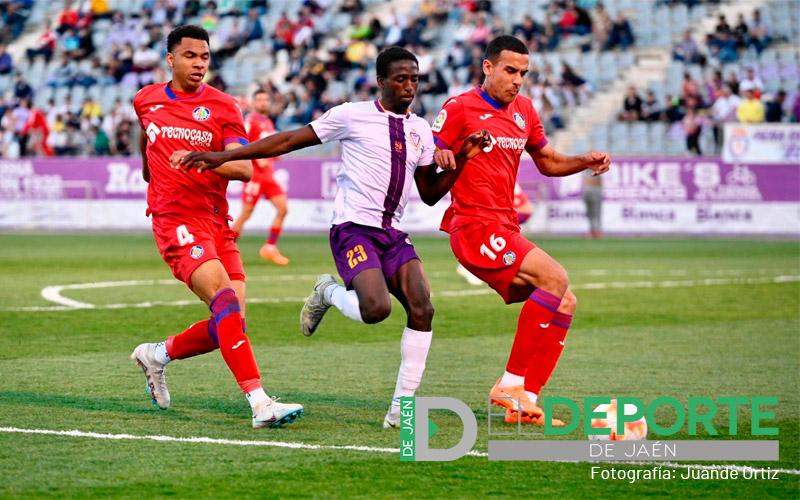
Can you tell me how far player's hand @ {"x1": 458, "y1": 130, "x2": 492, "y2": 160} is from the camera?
8.26 m

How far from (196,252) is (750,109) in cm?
2386

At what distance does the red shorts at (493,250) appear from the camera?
8.90 meters

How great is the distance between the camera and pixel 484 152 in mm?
9078

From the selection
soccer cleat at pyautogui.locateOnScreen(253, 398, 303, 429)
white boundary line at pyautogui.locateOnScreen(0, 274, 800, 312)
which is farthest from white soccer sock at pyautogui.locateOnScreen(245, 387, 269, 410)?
white boundary line at pyautogui.locateOnScreen(0, 274, 800, 312)

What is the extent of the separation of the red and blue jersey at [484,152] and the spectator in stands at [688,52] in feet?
81.2

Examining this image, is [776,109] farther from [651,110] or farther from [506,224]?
[506,224]

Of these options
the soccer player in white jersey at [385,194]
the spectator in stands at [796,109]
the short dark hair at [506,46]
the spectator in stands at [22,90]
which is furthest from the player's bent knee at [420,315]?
the spectator in stands at [22,90]

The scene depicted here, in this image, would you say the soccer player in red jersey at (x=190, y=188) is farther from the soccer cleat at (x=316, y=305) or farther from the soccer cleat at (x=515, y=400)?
the soccer cleat at (x=515, y=400)

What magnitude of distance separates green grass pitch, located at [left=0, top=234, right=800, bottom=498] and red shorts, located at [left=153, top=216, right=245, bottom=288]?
0.90m

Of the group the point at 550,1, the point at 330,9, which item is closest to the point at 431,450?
the point at 550,1

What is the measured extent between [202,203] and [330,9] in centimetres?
3252

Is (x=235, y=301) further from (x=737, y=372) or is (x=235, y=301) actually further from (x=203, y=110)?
(x=737, y=372)

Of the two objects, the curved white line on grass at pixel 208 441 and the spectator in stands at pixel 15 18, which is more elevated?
the spectator in stands at pixel 15 18

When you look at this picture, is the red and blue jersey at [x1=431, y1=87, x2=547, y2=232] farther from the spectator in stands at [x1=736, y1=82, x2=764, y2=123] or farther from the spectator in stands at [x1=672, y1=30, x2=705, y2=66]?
the spectator in stands at [x1=672, y1=30, x2=705, y2=66]
